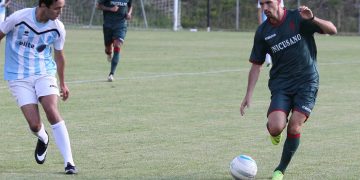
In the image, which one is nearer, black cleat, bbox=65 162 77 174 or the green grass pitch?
black cleat, bbox=65 162 77 174

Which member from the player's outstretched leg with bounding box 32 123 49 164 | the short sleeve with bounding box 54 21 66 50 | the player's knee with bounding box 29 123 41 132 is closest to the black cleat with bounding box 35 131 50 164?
the player's outstretched leg with bounding box 32 123 49 164

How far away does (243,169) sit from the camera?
26.4 feet

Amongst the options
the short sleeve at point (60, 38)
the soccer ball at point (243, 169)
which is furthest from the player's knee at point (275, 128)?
the short sleeve at point (60, 38)

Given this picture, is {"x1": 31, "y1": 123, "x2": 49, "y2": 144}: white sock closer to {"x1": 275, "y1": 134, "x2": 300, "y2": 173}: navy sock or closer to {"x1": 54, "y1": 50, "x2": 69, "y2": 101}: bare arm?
{"x1": 54, "y1": 50, "x2": 69, "y2": 101}: bare arm

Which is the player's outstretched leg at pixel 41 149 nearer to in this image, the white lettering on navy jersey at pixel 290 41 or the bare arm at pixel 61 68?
the bare arm at pixel 61 68

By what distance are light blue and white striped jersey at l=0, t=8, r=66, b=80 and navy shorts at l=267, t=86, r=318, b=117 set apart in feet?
6.89

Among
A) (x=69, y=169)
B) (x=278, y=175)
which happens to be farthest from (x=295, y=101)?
(x=69, y=169)

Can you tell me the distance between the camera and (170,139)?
10.6 meters

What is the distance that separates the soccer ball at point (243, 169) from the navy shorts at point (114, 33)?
10.7 m

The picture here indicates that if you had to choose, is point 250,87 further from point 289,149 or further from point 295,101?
point 289,149

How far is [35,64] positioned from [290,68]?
2.38 m

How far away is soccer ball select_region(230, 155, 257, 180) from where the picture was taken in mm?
8055

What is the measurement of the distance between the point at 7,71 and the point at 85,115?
3.97 metres

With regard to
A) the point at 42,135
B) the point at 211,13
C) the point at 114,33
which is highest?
the point at 42,135
